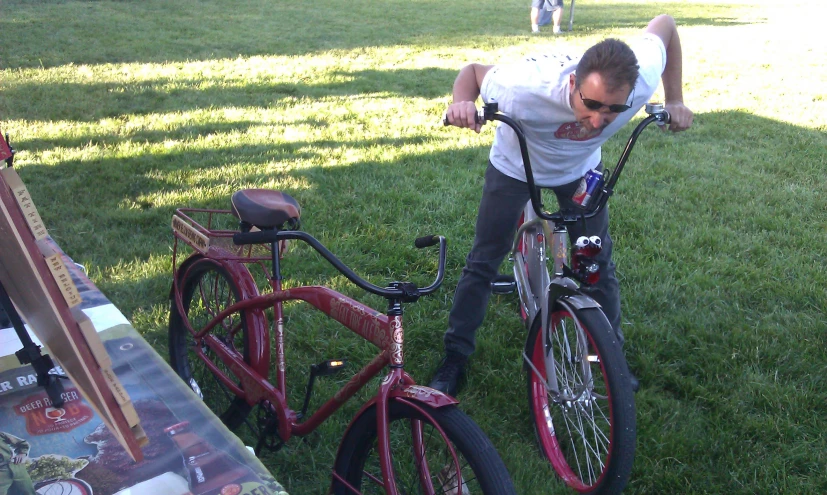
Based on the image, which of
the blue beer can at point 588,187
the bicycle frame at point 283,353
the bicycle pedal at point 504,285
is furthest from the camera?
the bicycle pedal at point 504,285

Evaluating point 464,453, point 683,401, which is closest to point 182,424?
point 464,453

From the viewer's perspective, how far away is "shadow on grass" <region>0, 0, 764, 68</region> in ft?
32.4

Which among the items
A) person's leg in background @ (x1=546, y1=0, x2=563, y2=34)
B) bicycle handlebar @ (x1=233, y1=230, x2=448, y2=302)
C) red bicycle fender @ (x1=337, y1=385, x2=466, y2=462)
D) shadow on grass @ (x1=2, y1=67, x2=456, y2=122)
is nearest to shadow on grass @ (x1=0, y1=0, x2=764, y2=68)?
person's leg in background @ (x1=546, y1=0, x2=563, y2=34)

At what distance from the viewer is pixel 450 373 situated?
3146mm

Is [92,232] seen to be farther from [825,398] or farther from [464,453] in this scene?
[825,398]

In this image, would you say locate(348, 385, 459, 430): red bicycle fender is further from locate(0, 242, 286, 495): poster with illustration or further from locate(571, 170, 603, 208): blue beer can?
locate(571, 170, 603, 208): blue beer can

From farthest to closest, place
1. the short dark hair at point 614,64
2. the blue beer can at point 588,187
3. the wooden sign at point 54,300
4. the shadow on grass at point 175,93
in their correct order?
the shadow on grass at point 175,93
the blue beer can at point 588,187
the short dark hair at point 614,64
the wooden sign at point 54,300

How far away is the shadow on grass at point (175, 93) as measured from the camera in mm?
6816

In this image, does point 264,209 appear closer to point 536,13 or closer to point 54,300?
point 54,300

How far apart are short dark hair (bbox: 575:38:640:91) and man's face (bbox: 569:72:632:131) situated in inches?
0.6

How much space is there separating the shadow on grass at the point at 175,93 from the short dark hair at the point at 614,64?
5.70m

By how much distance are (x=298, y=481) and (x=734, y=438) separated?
1.78 m

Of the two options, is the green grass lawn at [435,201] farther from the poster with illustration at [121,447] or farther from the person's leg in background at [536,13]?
the person's leg in background at [536,13]

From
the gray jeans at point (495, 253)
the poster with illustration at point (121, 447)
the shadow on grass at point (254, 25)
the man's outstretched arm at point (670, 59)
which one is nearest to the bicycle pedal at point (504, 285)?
the gray jeans at point (495, 253)
